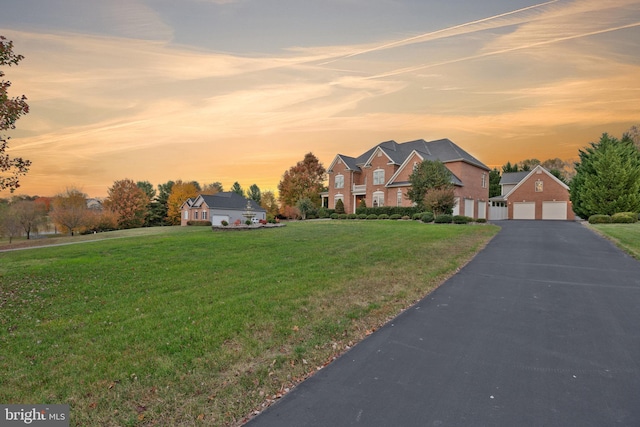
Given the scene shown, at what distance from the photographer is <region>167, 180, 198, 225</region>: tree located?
67.5 m

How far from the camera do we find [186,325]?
19.6ft

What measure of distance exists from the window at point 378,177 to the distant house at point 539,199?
16.2 m

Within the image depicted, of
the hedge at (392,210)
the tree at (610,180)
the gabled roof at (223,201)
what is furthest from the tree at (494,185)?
the gabled roof at (223,201)

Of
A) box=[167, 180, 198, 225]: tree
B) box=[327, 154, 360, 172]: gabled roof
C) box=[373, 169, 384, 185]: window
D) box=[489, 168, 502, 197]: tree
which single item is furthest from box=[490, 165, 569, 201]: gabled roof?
box=[167, 180, 198, 225]: tree

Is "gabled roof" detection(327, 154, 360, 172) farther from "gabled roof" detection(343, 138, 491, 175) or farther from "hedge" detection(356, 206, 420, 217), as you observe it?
"hedge" detection(356, 206, 420, 217)

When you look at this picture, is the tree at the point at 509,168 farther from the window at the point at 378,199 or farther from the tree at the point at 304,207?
the tree at the point at 304,207

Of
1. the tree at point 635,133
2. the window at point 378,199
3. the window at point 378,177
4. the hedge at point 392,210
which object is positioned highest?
the tree at point 635,133

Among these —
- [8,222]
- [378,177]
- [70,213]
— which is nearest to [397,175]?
[378,177]

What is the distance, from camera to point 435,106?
22.5 m

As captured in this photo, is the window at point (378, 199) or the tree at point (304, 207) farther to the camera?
the tree at point (304, 207)

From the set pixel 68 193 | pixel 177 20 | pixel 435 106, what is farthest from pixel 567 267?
pixel 68 193

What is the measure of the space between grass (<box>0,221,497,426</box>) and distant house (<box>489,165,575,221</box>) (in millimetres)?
37856

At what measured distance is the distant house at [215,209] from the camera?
178 ft

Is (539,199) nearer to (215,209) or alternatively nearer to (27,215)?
(215,209)
